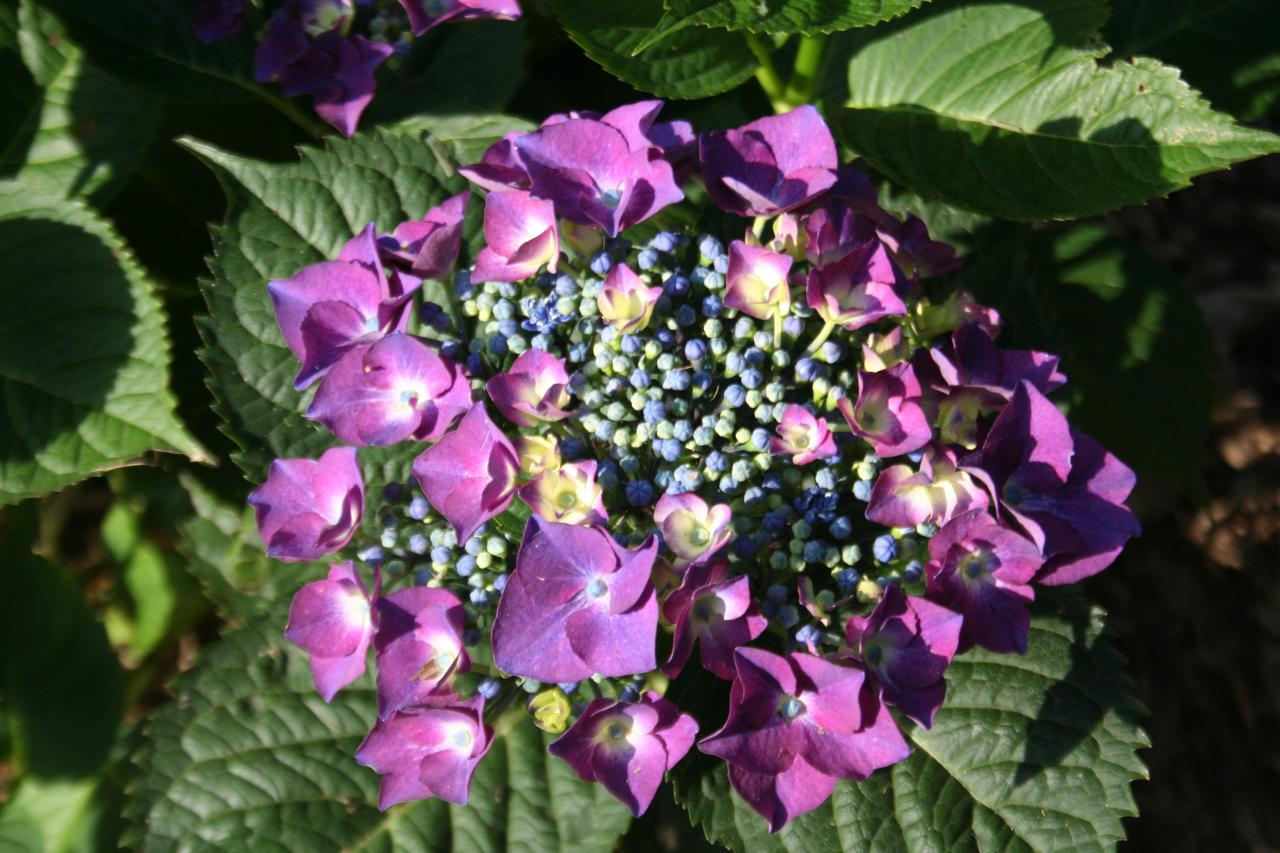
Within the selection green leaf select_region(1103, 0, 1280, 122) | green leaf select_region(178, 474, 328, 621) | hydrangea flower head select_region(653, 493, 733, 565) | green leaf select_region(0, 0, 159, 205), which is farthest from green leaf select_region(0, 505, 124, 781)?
green leaf select_region(1103, 0, 1280, 122)

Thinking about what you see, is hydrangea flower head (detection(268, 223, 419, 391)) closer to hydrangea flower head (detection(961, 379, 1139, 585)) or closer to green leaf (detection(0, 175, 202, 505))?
green leaf (detection(0, 175, 202, 505))

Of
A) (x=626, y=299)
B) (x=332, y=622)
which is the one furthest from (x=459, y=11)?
(x=332, y=622)

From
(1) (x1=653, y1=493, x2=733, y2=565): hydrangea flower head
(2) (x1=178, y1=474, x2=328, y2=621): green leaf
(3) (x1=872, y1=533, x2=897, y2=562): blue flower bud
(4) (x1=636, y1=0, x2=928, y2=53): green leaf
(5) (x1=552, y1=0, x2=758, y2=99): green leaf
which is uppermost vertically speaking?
(4) (x1=636, y1=0, x2=928, y2=53): green leaf

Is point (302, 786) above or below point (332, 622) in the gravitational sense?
below

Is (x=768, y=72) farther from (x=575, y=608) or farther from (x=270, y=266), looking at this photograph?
(x=575, y=608)

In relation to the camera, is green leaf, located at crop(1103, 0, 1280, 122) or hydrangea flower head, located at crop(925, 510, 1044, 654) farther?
green leaf, located at crop(1103, 0, 1280, 122)

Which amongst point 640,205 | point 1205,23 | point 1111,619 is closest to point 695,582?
point 640,205
